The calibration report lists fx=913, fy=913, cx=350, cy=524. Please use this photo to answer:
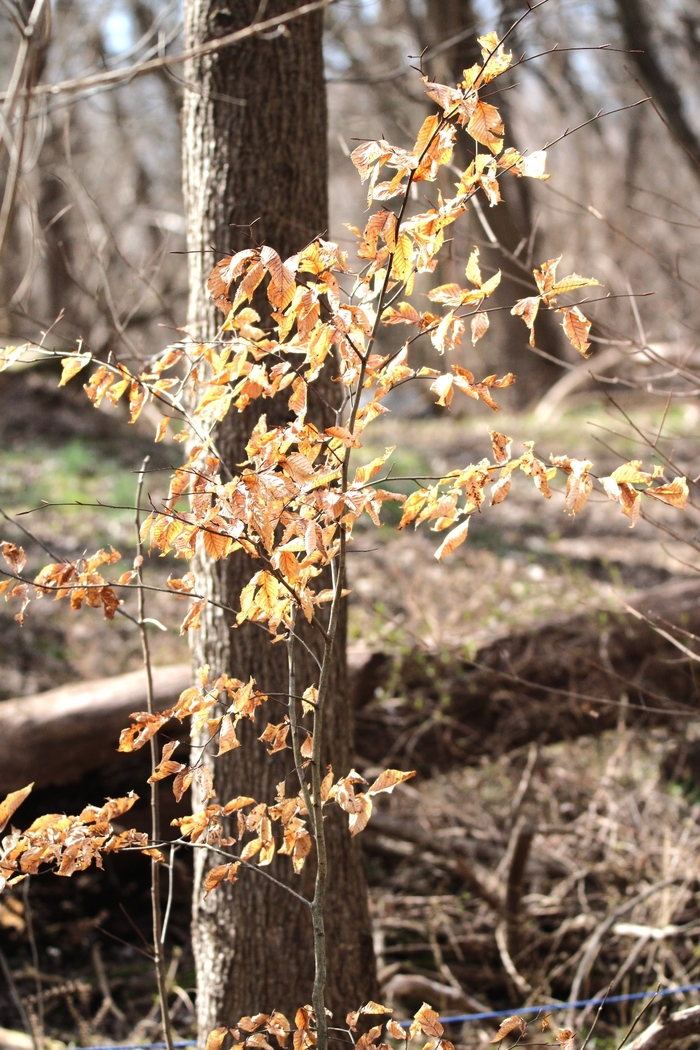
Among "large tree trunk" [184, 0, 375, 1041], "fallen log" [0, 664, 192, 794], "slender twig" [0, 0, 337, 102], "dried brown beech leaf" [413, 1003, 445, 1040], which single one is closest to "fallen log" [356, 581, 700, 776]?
"fallen log" [0, 664, 192, 794]

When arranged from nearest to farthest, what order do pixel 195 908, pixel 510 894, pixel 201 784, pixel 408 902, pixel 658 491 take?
pixel 658 491 < pixel 201 784 < pixel 195 908 < pixel 510 894 < pixel 408 902

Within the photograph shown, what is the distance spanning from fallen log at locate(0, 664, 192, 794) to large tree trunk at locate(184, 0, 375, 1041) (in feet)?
3.91

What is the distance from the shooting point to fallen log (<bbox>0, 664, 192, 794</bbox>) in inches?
160

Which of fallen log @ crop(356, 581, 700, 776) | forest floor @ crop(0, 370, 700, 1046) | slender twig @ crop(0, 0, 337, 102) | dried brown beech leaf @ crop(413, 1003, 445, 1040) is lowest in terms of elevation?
forest floor @ crop(0, 370, 700, 1046)

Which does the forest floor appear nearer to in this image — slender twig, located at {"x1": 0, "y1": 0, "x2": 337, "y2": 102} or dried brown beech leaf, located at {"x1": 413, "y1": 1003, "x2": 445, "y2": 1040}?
dried brown beech leaf, located at {"x1": 413, "y1": 1003, "x2": 445, "y2": 1040}

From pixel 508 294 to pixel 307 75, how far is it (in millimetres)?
9680

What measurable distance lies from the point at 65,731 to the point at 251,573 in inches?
67.3

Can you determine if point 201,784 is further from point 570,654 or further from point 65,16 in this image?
point 65,16

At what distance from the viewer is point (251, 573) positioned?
2939mm

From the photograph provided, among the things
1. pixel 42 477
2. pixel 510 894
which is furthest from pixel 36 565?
pixel 510 894

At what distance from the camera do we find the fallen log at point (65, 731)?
13.3ft

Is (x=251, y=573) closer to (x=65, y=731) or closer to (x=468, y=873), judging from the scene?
(x=65, y=731)

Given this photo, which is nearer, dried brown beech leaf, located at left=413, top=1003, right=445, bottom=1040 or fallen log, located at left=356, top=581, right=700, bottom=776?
dried brown beech leaf, located at left=413, top=1003, right=445, bottom=1040

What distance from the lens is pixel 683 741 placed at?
15.6 feet
